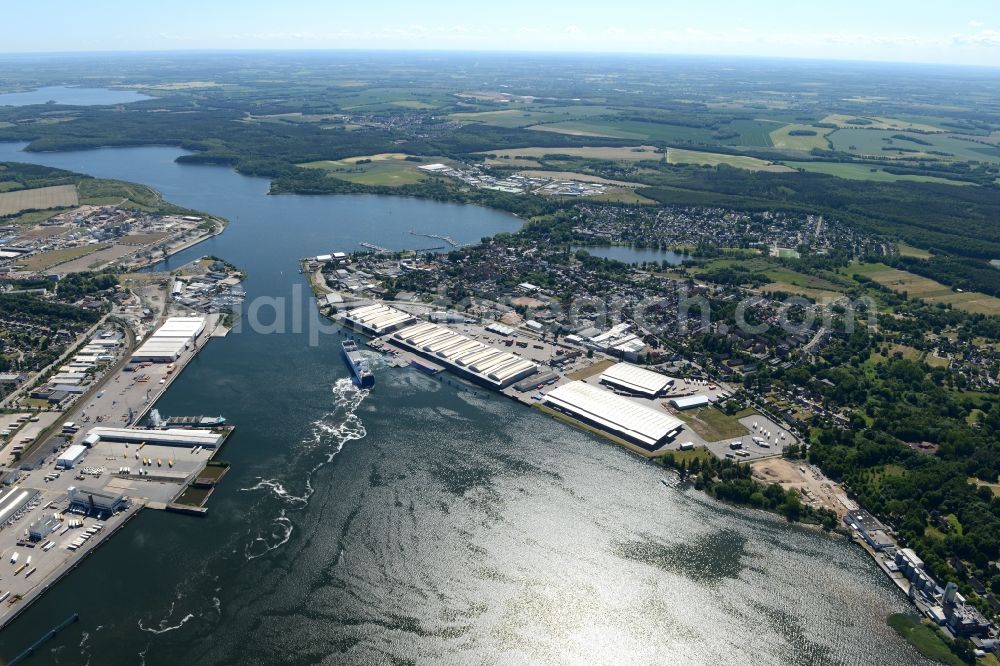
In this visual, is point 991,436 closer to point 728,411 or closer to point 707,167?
point 728,411

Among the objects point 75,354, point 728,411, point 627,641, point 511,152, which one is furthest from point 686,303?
point 511,152

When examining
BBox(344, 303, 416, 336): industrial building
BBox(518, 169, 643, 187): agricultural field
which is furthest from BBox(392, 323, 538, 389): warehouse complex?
BBox(518, 169, 643, 187): agricultural field

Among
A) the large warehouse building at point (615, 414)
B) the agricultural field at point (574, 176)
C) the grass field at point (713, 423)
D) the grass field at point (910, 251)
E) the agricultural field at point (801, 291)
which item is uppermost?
the agricultural field at point (574, 176)

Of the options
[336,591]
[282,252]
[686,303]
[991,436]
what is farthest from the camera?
[282,252]

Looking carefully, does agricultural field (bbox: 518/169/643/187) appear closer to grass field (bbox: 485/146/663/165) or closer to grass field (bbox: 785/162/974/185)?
grass field (bbox: 485/146/663/165)

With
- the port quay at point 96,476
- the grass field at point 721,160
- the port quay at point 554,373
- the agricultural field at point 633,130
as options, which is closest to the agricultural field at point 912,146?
the grass field at point 721,160

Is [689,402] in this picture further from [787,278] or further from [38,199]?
[38,199]

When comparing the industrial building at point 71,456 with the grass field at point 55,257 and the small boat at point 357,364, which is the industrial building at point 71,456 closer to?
the small boat at point 357,364
